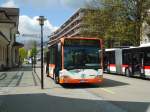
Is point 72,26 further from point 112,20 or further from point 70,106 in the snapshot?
point 70,106

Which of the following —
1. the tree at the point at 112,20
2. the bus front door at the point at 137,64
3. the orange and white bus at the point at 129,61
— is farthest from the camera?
the tree at the point at 112,20

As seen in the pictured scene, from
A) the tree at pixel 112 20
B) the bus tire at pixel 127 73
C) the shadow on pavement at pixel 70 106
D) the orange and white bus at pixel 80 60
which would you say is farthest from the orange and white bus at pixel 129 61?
the shadow on pavement at pixel 70 106

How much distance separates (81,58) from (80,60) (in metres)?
0.12

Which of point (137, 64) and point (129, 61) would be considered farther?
point (129, 61)

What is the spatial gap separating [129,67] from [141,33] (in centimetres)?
2267

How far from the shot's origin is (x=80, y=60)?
22.9 meters

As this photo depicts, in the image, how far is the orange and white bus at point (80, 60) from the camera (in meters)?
22.8

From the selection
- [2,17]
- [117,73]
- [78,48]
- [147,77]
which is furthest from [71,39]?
[2,17]

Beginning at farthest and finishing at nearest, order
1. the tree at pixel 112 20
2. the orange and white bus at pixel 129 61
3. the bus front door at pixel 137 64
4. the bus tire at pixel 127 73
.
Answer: the tree at pixel 112 20
the bus tire at pixel 127 73
the bus front door at pixel 137 64
the orange and white bus at pixel 129 61

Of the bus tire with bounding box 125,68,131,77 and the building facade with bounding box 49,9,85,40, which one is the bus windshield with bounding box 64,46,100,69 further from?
the building facade with bounding box 49,9,85,40

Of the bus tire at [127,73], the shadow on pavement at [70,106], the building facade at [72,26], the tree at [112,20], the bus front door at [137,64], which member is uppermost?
the building facade at [72,26]

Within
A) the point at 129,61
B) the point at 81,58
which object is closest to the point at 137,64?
the point at 129,61

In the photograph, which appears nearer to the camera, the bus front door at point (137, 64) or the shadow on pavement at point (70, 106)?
the shadow on pavement at point (70, 106)

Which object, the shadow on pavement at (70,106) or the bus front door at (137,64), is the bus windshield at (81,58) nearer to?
the shadow on pavement at (70,106)
